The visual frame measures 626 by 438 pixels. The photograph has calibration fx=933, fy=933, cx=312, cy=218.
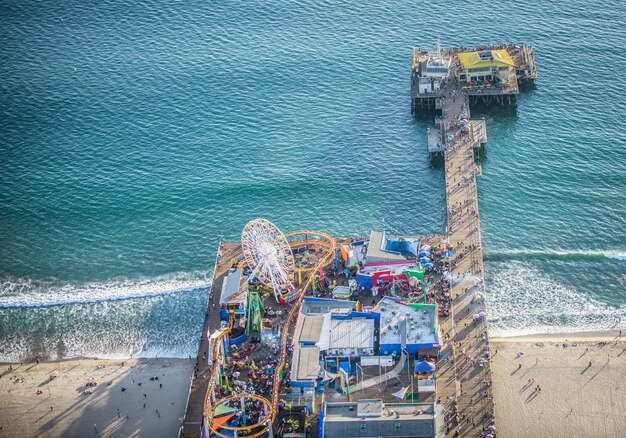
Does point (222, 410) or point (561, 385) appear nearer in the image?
point (222, 410)

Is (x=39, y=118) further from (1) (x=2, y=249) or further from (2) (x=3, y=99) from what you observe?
(1) (x=2, y=249)

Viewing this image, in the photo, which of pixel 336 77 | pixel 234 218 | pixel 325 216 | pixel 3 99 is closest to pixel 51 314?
pixel 234 218

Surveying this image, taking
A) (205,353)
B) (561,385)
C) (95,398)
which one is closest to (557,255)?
(561,385)

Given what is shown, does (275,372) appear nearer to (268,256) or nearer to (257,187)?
(268,256)

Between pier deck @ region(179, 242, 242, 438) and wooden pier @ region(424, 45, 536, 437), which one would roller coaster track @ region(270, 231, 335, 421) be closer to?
pier deck @ region(179, 242, 242, 438)

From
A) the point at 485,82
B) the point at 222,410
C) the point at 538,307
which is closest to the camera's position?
the point at 222,410

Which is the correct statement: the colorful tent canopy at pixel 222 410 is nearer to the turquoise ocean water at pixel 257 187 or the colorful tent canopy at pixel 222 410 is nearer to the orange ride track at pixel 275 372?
the orange ride track at pixel 275 372

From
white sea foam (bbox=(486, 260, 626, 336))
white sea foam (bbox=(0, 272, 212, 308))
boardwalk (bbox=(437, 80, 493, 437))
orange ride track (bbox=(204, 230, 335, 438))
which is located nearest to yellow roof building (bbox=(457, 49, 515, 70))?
boardwalk (bbox=(437, 80, 493, 437))
